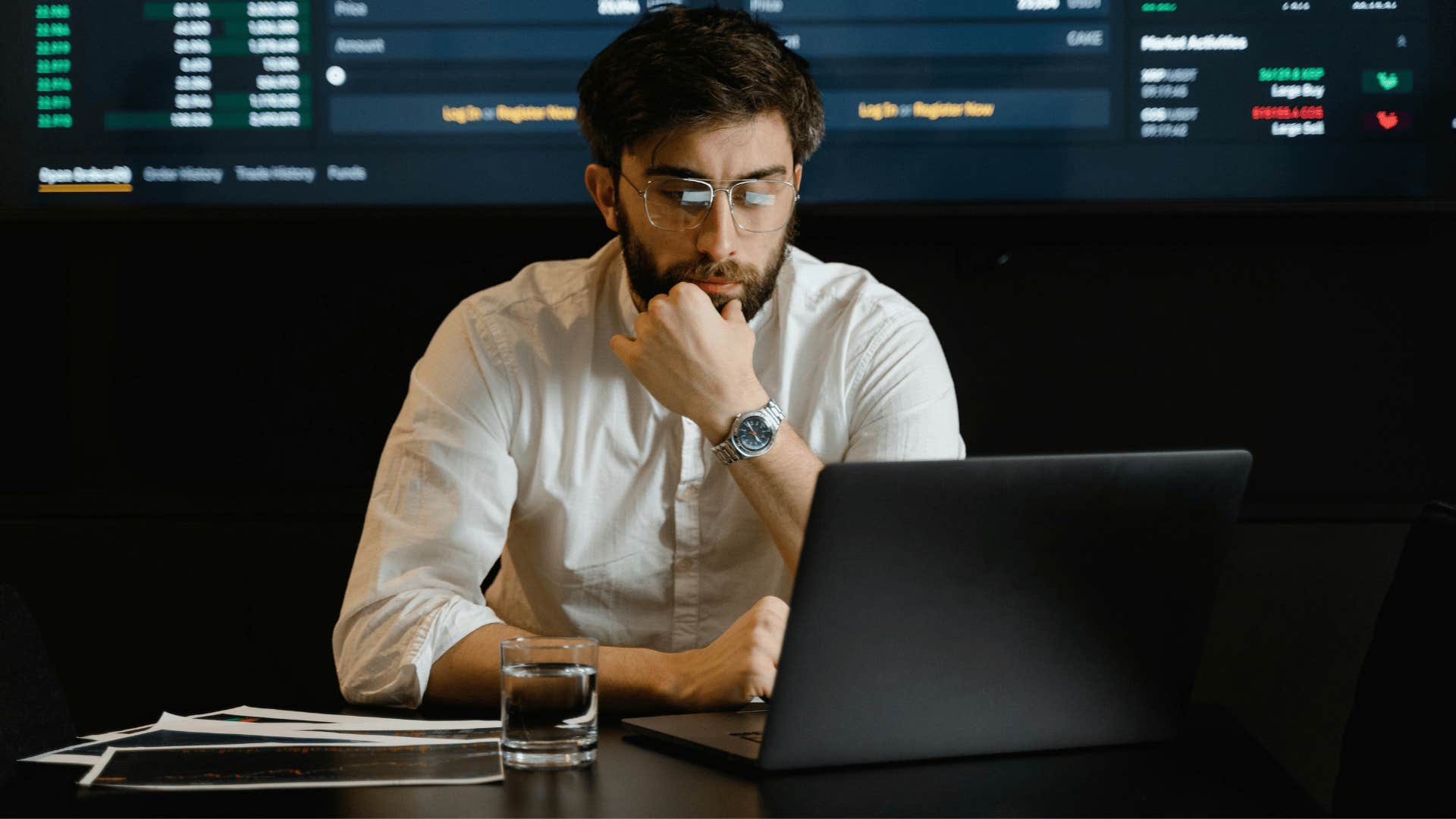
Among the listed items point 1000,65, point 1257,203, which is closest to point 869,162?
point 1000,65

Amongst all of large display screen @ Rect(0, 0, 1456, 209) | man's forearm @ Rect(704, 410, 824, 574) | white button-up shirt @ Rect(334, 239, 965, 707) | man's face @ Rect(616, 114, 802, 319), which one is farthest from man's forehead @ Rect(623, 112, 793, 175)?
large display screen @ Rect(0, 0, 1456, 209)

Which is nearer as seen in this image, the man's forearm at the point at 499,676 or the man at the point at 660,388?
the man's forearm at the point at 499,676

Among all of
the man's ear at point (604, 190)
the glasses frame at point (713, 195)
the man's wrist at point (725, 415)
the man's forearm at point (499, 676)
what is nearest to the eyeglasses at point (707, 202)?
the glasses frame at point (713, 195)

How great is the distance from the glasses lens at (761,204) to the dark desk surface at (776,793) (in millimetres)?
703

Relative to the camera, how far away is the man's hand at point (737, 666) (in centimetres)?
102

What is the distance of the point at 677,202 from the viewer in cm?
142

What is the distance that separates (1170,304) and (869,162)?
1.81 feet

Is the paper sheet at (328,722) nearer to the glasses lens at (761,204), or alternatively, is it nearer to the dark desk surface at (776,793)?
the dark desk surface at (776,793)

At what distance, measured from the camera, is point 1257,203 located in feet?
6.18

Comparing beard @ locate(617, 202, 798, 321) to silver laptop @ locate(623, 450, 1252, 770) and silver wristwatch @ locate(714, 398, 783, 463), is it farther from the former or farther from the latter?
silver laptop @ locate(623, 450, 1252, 770)

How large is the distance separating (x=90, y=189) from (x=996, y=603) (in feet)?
5.52

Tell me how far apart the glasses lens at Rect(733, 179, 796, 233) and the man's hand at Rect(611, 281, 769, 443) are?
0.10 metres

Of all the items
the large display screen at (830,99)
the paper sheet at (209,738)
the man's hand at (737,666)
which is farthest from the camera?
the large display screen at (830,99)

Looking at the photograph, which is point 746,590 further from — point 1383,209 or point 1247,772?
point 1383,209
